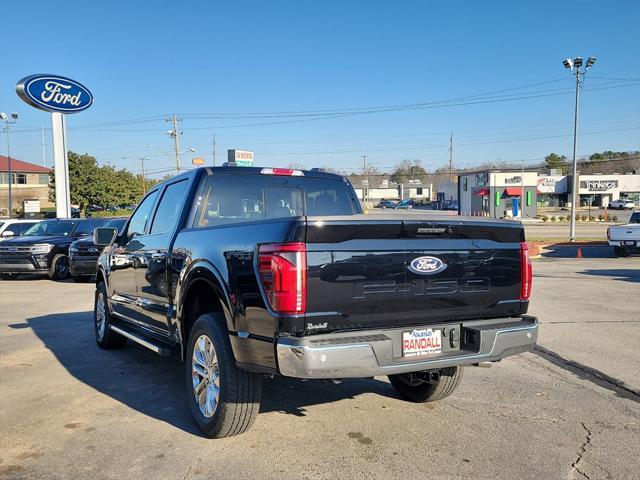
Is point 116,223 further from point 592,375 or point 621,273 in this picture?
point 621,273

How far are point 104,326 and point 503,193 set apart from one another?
2379 inches

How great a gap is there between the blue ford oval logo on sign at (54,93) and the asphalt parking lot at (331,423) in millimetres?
19031

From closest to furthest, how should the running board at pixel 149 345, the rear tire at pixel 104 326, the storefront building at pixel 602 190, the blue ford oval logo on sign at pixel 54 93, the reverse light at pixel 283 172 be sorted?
the running board at pixel 149 345
the reverse light at pixel 283 172
the rear tire at pixel 104 326
the blue ford oval logo on sign at pixel 54 93
the storefront building at pixel 602 190

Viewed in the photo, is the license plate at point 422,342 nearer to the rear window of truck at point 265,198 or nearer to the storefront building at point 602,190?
the rear window of truck at point 265,198

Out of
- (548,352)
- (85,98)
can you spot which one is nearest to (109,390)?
(548,352)

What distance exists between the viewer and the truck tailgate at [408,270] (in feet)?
11.0

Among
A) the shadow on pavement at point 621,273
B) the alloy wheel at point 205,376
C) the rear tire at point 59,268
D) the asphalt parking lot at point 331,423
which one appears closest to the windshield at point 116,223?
the rear tire at point 59,268

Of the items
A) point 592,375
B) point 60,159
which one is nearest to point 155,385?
point 592,375

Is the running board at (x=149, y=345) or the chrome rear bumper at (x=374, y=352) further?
the running board at (x=149, y=345)

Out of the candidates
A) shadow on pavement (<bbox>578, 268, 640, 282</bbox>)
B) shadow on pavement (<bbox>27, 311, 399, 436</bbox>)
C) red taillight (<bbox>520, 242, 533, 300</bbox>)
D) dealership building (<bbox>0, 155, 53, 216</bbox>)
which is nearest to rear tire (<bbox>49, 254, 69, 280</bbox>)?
shadow on pavement (<bbox>27, 311, 399, 436</bbox>)

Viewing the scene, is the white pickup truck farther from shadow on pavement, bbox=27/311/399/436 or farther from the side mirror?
the side mirror

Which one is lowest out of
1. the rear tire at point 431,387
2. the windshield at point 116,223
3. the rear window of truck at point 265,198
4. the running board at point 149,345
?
the rear tire at point 431,387

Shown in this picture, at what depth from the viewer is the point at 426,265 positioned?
3672 mm

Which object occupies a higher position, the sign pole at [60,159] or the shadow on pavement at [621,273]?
the sign pole at [60,159]
